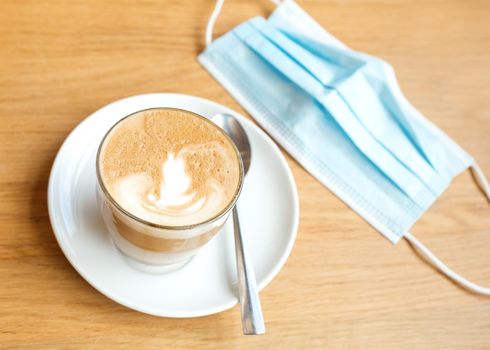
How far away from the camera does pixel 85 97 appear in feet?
2.41

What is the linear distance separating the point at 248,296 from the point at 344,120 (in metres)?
0.34

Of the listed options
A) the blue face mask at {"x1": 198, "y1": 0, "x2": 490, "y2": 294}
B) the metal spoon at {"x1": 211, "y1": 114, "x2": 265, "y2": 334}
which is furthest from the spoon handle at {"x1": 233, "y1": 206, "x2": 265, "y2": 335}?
the blue face mask at {"x1": 198, "y1": 0, "x2": 490, "y2": 294}

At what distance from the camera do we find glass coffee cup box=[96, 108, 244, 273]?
527mm

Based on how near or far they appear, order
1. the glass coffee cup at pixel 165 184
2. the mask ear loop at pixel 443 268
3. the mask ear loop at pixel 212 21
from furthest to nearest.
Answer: the mask ear loop at pixel 212 21
the mask ear loop at pixel 443 268
the glass coffee cup at pixel 165 184

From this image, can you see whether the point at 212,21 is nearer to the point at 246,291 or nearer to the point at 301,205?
the point at 301,205

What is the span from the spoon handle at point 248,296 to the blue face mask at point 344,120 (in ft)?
0.66

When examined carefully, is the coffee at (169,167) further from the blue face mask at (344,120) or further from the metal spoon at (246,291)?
the blue face mask at (344,120)

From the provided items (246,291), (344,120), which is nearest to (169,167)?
(246,291)

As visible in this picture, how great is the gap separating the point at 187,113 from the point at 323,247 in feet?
0.78

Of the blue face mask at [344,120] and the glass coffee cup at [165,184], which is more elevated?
the glass coffee cup at [165,184]

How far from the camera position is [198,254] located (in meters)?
0.61

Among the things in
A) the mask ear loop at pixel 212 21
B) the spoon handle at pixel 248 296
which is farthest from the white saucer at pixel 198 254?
the mask ear loop at pixel 212 21

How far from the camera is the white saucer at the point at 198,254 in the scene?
559mm

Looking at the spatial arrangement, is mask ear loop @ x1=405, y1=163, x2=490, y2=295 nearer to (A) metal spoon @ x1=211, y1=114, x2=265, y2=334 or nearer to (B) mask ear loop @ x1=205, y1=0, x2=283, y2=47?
(A) metal spoon @ x1=211, y1=114, x2=265, y2=334
